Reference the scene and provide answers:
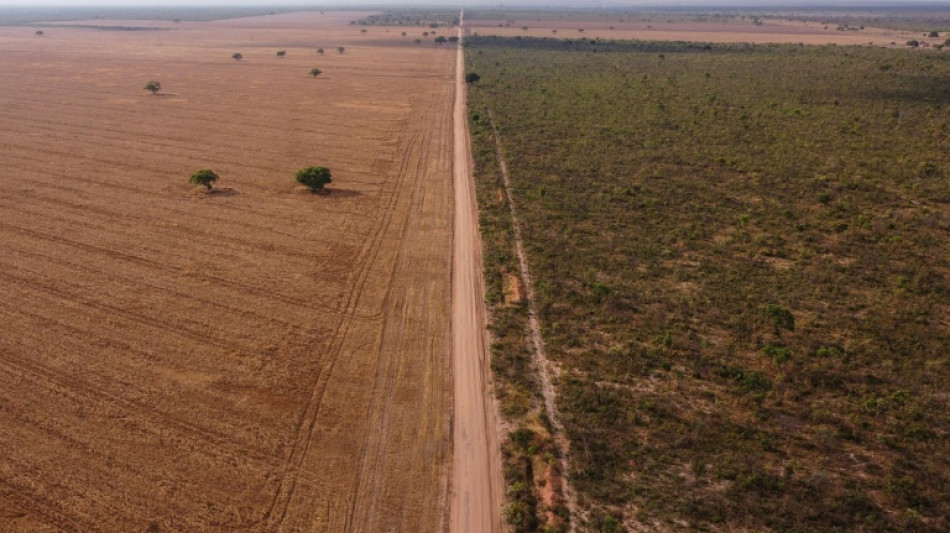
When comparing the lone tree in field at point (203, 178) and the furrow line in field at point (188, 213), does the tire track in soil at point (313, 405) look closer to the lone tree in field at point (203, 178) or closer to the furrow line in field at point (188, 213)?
the furrow line in field at point (188, 213)

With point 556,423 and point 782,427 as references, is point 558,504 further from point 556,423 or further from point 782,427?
point 782,427

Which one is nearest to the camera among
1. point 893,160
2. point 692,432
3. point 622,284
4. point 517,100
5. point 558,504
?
point 558,504

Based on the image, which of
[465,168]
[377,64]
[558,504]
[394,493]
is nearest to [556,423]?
[558,504]

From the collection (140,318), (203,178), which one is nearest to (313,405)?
(140,318)

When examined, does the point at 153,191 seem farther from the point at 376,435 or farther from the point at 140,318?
the point at 376,435

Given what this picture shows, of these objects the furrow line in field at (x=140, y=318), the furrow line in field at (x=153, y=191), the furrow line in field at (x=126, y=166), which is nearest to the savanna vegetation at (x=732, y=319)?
the furrow line in field at (x=153, y=191)

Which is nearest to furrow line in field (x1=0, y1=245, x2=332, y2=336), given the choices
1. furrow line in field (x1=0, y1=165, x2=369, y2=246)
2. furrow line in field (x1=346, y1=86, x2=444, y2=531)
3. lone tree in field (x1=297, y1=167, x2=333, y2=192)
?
furrow line in field (x1=346, y1=86, x2=444, y2=531)

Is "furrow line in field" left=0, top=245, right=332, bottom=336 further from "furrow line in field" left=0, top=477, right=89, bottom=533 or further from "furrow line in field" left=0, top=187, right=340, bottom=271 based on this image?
"furrow line in field" left=0, top=477, right=89, bottom=533
